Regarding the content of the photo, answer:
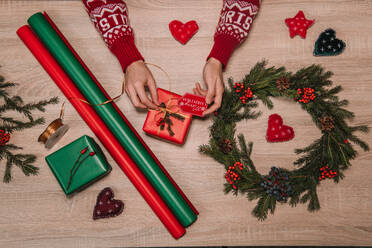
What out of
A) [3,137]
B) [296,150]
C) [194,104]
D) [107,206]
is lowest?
[107,206]

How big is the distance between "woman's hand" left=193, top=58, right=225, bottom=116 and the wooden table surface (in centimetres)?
6

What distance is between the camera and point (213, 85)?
90cm

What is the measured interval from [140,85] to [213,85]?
0.27 m

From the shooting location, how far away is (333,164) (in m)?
0.90

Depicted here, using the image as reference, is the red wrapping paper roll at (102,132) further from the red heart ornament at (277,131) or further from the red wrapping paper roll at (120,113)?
the red heart ornament at (277,131)

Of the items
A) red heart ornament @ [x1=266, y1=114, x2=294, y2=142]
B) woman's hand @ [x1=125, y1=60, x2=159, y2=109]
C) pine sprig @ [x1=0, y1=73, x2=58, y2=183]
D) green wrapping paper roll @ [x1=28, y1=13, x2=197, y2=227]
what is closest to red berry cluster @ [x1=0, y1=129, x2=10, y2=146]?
pine sprig @ [x1=0, y1=73, x2=58, y2=183]

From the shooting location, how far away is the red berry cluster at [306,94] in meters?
0.91

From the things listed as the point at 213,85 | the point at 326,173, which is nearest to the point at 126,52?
the point at 213,85

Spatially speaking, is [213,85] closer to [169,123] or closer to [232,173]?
[169,123]

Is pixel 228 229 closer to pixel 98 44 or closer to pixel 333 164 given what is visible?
pixel 333 164

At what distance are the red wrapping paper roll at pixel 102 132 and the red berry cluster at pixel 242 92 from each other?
47cm

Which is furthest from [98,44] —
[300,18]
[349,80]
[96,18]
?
[349,80]

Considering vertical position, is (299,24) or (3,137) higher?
(299,24)

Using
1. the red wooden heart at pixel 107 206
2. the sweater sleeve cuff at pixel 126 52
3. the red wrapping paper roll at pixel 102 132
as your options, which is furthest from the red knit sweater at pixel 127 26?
the red wooden heart at pixel 107 206
